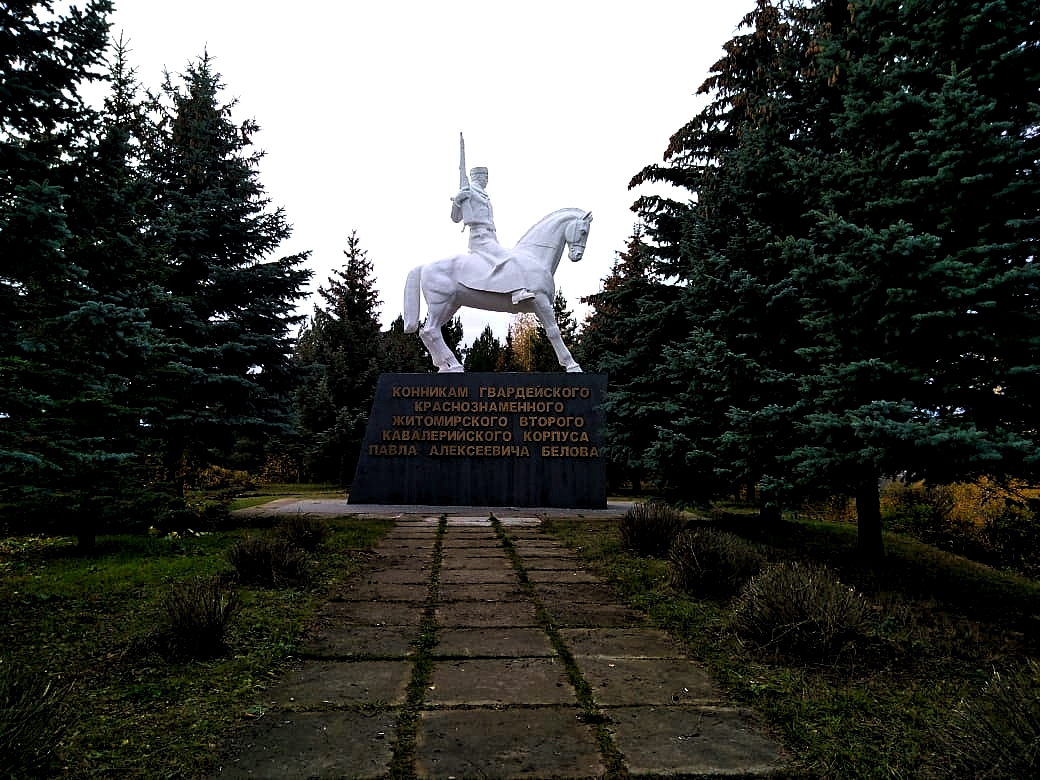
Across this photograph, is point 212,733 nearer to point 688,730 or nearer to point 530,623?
point 688,730

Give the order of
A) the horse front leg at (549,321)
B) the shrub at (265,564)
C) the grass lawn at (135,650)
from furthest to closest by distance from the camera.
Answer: the horse front leg at (549,321)
the shrub at (265,564)
the grass lawn at (135,650)

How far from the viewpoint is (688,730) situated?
260 centimetres

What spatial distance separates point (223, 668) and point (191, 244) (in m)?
8.28

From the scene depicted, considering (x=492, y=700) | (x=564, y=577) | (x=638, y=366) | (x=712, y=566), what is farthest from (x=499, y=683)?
(x=638, y=366)

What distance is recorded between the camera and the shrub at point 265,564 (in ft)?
16.7

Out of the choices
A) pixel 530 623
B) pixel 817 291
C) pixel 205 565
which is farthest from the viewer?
pixel 205 565

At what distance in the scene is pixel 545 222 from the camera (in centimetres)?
1281

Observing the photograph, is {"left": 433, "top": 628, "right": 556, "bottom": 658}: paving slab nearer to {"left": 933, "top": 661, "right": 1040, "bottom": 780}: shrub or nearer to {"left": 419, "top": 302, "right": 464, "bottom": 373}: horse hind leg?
{"left": 933, "top": 661, "right": 1040, "bottom": 780}: shrub

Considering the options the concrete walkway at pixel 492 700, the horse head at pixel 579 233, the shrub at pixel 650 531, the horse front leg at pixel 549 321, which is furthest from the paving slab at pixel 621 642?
the horse head at pixel 579 233

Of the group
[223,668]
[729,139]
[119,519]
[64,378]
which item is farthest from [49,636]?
[729,139]

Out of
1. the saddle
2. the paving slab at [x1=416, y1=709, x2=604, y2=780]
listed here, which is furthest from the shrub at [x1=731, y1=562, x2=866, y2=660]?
the saddle

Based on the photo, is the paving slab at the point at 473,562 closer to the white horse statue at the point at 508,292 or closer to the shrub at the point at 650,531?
the shrub at the point at 650,531

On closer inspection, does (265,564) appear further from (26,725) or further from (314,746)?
(26,725)

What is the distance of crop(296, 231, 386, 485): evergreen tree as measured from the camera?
21.9 m
